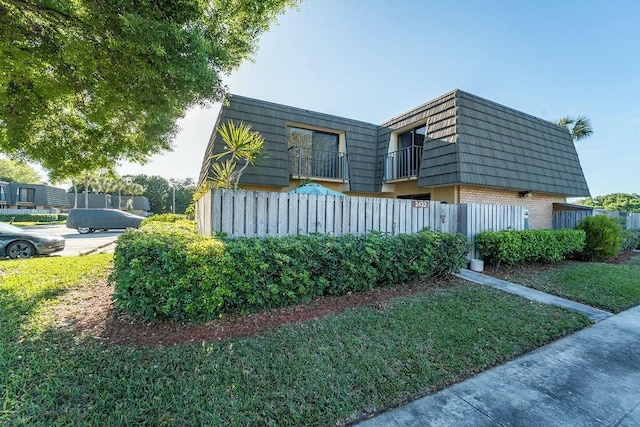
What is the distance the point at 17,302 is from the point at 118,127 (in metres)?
6.03

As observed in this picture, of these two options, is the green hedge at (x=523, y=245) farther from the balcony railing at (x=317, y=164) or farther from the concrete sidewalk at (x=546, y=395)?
the balcony railing at (x=317, y=164)

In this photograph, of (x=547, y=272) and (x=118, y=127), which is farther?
(x=118, y=127)

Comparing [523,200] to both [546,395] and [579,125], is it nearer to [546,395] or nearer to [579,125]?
[546,395]

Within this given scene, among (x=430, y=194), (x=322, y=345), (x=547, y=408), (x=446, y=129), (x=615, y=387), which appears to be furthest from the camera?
(x=430, y=194)

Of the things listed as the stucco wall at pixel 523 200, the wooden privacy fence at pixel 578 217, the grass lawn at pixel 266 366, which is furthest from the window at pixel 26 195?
the wooden privacy fence at pixel 578 217

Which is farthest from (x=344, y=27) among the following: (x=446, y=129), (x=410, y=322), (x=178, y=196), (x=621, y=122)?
(x=178, y=196)

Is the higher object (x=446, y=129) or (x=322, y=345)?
(x=446, y=129)

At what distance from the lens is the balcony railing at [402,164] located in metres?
11.2

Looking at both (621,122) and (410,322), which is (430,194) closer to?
(410,322)

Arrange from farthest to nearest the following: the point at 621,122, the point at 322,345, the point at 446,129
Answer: the point at 621,122 → the point at 446,129 → the point at 322,345

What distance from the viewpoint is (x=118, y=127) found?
8.62 metres

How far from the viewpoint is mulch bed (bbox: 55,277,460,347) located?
11.0ft

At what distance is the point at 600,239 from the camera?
9.23 meters

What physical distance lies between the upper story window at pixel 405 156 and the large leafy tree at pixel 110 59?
7086mm
